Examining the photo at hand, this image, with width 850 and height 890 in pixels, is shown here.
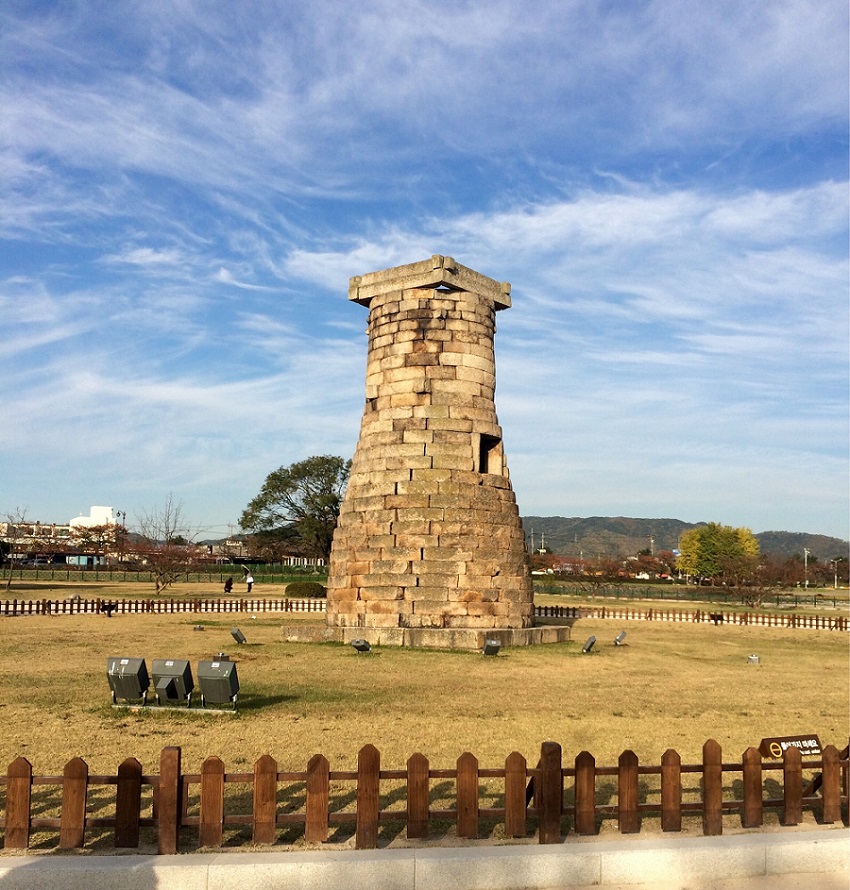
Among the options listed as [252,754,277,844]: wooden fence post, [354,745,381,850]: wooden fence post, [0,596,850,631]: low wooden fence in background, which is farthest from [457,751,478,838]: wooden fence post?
[0,596,850,631]: low wooden fence in background

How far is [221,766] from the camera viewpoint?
5.26 metres

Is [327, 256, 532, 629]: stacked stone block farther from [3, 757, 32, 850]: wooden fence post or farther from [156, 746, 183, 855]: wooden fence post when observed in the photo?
[3, 757, 32, 850]: wooden fence post

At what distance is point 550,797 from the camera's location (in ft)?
18.1

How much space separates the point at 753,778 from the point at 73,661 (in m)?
13.3

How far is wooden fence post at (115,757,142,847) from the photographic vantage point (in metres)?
5.23

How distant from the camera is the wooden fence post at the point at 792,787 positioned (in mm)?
6020

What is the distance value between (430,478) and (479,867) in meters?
14.9

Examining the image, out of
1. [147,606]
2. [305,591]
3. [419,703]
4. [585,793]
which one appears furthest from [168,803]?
[305,591]

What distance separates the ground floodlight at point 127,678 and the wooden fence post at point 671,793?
7046 mm

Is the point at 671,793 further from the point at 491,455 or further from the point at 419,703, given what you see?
the point at 491,455

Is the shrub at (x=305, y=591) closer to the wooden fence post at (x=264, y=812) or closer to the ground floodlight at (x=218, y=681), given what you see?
the ground floodlight at (x=218, y=681)

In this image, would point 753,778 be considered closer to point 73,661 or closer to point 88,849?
point 88,849

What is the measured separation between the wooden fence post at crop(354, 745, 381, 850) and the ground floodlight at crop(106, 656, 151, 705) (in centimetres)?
593

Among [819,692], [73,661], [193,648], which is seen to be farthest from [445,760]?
[193,648]
